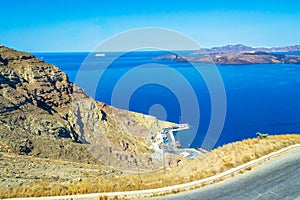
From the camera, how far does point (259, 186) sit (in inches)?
435

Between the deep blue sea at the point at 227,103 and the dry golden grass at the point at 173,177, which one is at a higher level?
the dry golden grass at the point at 173,177

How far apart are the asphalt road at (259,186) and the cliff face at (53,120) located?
69.8 feet

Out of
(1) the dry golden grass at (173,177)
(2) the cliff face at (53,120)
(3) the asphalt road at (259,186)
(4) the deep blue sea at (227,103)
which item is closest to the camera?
(3) the asphalt road at (259,186)

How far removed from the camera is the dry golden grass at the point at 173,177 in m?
11.3

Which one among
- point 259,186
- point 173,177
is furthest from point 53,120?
point 259,186

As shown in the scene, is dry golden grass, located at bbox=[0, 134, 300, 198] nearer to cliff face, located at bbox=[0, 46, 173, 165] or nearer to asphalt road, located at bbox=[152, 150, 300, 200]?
asphalt road, located at bbox=[152, 150, 300, 200]

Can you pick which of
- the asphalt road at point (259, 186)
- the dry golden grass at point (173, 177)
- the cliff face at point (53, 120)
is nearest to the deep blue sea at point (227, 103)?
the cliff face at point (53, 120)

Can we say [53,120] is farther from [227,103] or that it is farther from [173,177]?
[227,103]

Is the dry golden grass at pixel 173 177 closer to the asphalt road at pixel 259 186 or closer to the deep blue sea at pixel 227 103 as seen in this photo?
the asphalt road at pixel 259 186

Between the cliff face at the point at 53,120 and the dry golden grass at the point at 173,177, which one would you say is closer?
the dry golden grass at the point at 173,177

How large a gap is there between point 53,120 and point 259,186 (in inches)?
1398

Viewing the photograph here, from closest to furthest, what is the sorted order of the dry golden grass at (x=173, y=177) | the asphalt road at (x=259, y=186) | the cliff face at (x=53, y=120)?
1. the asphalt road at (x=259, y=186)
2. the dry golden grass at (x=173, y=177)
3. the cliff face at (x=53, y=120)

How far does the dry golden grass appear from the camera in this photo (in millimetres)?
11334

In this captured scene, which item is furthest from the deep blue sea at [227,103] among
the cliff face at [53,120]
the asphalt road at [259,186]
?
the asphalt road at [259,186]
